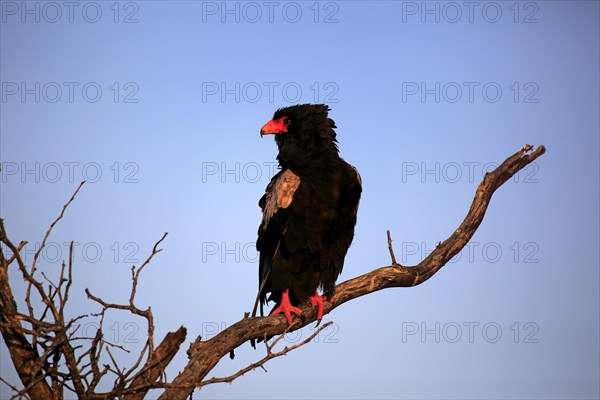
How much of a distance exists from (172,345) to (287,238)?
1550mm

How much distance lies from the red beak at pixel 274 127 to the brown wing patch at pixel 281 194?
0.40 meters

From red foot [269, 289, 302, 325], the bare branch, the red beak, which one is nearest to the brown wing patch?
the red beak

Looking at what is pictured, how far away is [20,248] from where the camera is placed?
366 centimetres

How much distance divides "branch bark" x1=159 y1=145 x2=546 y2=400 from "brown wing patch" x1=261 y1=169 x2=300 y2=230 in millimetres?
798

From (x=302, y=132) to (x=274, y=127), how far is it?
27 cm

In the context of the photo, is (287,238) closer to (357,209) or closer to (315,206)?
(315,206)

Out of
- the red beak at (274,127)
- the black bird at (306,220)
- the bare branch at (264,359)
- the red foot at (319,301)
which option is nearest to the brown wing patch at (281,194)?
the black bird at (306,220)

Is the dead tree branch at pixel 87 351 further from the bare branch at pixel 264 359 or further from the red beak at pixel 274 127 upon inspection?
the red beak at pixel 274 127


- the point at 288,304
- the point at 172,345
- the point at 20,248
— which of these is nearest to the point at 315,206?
the point at 288,304

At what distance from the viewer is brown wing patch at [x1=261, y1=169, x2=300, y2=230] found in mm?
5250

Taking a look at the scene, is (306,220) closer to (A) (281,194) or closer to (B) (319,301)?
(A) (281,194)

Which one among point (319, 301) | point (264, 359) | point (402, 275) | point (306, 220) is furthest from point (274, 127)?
point (264, 359)

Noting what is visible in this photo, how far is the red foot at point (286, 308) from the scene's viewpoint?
17.0ft

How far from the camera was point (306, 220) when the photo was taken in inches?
208
